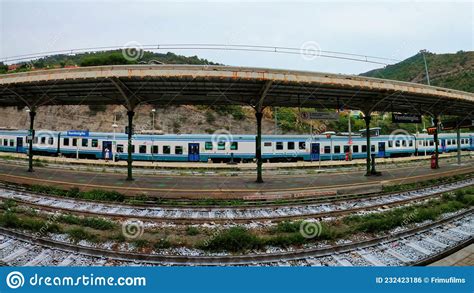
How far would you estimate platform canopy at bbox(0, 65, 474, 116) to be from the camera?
1203 cm

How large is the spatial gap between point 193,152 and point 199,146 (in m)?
0.78

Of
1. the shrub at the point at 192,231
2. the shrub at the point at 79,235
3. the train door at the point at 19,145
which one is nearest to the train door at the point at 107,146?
the train door at the point at 19,145

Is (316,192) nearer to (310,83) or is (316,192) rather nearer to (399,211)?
(399,211)

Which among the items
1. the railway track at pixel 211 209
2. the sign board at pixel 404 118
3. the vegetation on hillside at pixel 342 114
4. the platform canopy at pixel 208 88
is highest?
the vegetation on hillside at pixel 342 114

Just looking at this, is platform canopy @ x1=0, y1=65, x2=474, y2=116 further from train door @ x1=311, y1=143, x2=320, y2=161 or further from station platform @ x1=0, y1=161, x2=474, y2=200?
train door @ x1=311, y1=143, x2=320, y2=161

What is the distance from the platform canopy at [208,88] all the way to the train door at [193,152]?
7.59 meters

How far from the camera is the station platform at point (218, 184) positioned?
473 inches

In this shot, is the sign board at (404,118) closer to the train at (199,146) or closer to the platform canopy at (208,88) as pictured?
the platform canopy at (208,88)

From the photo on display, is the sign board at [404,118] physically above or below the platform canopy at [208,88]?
below

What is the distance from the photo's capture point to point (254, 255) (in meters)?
5.96

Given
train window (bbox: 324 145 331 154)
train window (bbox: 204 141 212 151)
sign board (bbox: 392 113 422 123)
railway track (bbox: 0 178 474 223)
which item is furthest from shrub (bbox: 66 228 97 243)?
train window (bbox: 324 145 331 154)

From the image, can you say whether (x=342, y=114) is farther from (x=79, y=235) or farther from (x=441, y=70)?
(x=79, y=235)

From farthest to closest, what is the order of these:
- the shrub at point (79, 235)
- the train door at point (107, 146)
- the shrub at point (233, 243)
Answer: the train door at point (107, 146), the shrub at point (79, 235), the shrub at point (233, 243)

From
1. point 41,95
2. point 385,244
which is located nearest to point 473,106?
point 385,244
